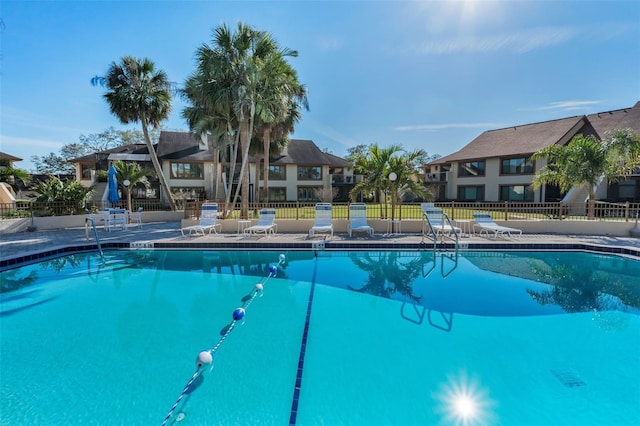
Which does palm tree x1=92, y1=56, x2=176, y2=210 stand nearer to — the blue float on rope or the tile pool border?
the tile pool border

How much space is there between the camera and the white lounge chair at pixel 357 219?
41.4ft

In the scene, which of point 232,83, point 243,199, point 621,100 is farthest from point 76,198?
point 621,100

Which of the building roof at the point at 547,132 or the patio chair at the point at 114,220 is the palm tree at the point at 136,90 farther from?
the building roof at the point at 547,132

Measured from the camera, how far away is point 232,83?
13695mm

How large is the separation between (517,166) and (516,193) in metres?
2.27

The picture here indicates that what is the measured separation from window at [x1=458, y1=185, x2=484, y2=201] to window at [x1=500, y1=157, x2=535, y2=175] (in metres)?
2.56

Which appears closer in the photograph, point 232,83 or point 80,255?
point 80,255

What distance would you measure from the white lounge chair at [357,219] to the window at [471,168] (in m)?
21.4

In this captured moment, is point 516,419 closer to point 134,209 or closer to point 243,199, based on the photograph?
point 243,199

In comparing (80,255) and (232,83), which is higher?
(232,83)

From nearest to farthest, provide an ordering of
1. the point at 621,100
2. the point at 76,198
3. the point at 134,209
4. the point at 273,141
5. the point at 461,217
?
the point at 461,217 → the point at 76,198 → the point at 134,209 → the point at 273,141 → the point at 621,100

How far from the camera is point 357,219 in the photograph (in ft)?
42.4

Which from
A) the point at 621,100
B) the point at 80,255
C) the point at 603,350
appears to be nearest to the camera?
the point at 603,350

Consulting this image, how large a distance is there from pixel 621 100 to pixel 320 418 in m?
37.0
